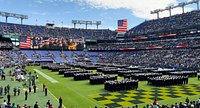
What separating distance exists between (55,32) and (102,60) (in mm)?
29308

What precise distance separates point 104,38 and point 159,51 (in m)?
40.8

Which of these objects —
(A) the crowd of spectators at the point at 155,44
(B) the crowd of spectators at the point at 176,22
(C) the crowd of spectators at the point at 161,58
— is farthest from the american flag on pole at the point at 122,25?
(C) the crowd of spectators at the point at 161,58

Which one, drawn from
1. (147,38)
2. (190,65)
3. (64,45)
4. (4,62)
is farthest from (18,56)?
(190,65)

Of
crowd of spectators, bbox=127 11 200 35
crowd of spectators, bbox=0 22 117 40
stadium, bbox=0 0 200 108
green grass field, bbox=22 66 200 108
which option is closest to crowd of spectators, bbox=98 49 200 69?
stadium, bbox=0 0 200 108

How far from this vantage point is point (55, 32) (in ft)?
370

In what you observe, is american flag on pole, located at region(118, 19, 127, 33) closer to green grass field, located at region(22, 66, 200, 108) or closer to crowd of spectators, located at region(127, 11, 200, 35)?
crowd of spectators, located at region(127, 11, 200, 35)

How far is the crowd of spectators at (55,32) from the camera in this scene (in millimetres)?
101200

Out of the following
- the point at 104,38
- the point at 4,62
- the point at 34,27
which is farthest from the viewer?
the point at 104,38

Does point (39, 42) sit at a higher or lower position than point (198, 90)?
higher

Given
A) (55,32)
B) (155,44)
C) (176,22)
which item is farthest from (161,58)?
(55,32)

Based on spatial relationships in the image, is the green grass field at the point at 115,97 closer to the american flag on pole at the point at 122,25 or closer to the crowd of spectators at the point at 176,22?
the crowd of spectators at the point at 176,22

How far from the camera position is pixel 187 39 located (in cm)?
8106

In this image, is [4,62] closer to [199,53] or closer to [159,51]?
[159,51]

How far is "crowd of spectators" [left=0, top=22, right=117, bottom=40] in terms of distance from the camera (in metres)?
101
